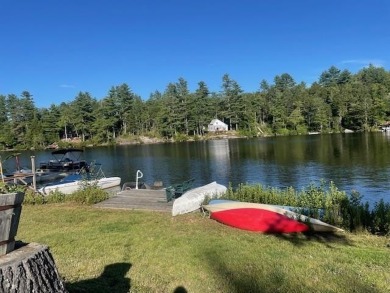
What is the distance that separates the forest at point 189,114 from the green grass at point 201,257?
341 ft

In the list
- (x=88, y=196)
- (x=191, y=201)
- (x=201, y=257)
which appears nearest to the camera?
(x=201, y=257)

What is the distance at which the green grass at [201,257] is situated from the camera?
5.81 metres

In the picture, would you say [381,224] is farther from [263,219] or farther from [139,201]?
[139,201]

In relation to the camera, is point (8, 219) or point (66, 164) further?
point (66, 164)

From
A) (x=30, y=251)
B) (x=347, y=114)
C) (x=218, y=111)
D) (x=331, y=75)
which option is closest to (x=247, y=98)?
(x=218, y=111)

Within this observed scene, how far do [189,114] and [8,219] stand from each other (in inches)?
4536

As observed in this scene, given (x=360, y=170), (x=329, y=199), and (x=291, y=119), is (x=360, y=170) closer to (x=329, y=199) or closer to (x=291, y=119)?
(x=329, y=199)

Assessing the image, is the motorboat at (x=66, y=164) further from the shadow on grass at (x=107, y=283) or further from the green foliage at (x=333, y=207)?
the shadow on grass at (x=107, y=283)

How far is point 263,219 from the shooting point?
32.2 feet

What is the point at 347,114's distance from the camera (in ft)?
382

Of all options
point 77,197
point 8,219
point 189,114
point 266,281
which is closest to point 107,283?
point 266,281

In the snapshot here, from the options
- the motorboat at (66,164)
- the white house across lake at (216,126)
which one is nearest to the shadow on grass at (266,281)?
the motorboat at (66,164)

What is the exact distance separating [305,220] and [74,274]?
5.93 meters

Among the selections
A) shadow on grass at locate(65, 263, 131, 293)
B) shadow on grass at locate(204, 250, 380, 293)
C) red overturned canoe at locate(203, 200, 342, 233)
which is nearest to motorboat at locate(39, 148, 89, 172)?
red overturned canoe at locate(203, 200, 342, 233)
